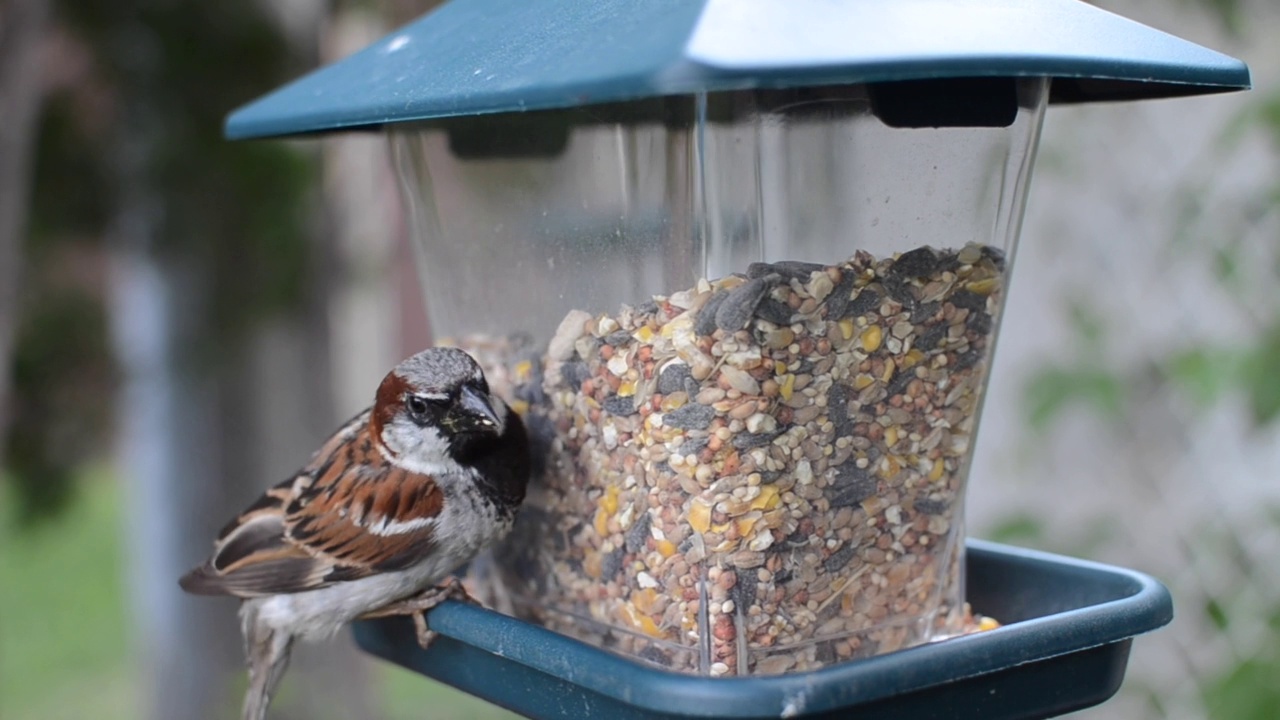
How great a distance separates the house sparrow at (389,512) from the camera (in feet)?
5.32

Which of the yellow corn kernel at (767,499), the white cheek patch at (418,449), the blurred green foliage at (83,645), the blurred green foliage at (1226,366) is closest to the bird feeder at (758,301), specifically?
the yellow corn kernel at (767,499)

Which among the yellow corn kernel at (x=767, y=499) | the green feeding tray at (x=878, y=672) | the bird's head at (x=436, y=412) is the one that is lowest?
the green feeding tray at (x=878, y=672)

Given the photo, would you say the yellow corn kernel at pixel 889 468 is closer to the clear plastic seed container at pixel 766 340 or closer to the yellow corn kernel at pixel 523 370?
the clear plastic seed container at pixel 766 340

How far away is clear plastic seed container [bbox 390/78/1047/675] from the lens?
1296mm

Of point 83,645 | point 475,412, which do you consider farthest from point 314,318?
Answer: point 83,645

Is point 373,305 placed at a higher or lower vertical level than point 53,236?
lower

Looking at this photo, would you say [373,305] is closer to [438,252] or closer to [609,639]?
[438,252]

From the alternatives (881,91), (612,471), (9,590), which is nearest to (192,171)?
(612,471)

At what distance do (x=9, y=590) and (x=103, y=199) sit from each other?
4.47 metres

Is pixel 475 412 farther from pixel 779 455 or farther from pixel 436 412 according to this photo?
pixel 779 455

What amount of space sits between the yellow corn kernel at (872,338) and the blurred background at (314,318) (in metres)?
1.04

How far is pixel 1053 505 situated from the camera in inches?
146

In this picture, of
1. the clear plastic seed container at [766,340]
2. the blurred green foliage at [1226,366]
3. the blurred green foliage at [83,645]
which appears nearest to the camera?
the clear plastic seed container at [766,340]

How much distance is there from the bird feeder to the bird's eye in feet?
0.53
